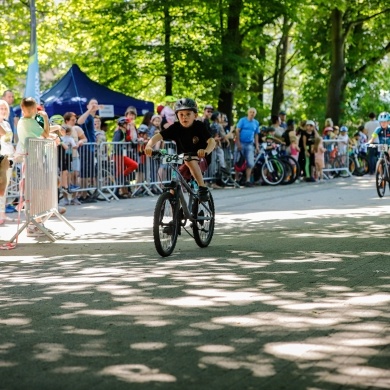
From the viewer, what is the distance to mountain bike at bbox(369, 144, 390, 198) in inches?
925

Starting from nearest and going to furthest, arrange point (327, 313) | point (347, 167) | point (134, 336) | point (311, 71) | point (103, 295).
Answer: point (134, 336) < point (327, 313) < point (103, 295) < point (347, 167) < point (311, 71)

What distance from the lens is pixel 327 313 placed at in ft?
26.1

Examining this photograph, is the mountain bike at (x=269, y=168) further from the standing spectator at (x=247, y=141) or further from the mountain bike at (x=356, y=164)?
the mountain bike at (x=356, y=164)

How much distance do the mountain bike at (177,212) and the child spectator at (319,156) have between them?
61.8 ft

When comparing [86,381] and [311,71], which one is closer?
[86,381]

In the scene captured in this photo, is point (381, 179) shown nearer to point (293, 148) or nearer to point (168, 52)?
point (293, 148)

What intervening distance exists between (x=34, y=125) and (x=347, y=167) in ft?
69.7

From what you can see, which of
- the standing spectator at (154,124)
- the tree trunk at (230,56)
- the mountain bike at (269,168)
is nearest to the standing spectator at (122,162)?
the standing spectator at (154,124)

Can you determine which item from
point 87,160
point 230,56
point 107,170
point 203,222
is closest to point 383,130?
point 107,170

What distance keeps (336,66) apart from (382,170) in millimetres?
18393

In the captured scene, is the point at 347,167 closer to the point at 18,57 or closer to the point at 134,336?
the point at 18,57

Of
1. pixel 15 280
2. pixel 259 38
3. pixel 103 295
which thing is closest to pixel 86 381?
pixel 103 295

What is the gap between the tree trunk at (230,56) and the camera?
34.2 meters

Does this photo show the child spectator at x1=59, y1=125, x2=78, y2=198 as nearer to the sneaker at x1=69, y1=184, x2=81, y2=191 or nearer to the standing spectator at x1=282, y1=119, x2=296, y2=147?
the sneaker at x1=69, y1=184, x2=81, y2=191
